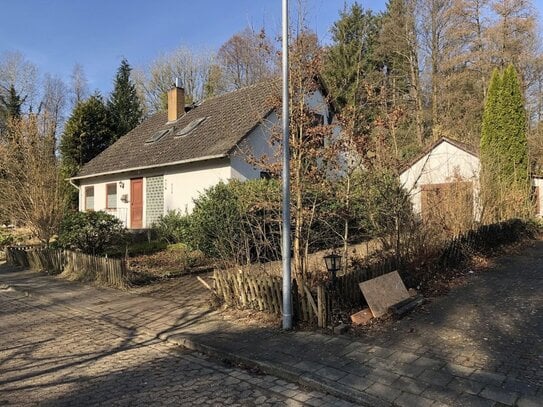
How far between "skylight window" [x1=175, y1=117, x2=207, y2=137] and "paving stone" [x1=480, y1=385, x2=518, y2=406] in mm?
16925

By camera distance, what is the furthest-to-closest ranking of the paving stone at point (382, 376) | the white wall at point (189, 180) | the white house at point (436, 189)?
1. the white wall at point (189, 180)
2. the white house at point (436, 189)
3. the paving stone at point (382, 376)

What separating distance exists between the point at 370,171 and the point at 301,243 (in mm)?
1903

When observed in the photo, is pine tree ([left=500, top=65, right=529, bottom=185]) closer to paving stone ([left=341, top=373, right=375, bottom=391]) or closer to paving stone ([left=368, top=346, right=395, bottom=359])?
paving stone ([left=368, top=346, right=395, bottom=359])

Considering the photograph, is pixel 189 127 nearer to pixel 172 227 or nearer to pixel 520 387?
pixel 172 227

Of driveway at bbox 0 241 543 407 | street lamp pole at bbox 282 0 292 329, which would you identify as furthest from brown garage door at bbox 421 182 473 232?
street lamp pole at bbox 282 0 292 329

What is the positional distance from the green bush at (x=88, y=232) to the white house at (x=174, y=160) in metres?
3.71

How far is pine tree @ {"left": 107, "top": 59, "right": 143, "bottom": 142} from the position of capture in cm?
3659

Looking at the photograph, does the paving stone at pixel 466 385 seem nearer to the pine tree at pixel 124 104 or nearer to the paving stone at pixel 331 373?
the paving stone at pixel 331 373

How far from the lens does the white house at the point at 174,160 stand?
51.7 feet

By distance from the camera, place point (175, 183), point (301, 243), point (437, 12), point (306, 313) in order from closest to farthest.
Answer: point (306, 313) → point (301, 243) → point (175, 183) → point (437, 12)

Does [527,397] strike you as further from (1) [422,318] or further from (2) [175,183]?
(2) [175,183]

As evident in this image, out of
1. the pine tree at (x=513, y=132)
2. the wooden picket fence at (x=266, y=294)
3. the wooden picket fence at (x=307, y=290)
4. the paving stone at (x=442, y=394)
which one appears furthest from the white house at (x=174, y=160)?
the pine tree at (x=513, y=132)

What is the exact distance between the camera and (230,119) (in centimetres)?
1802

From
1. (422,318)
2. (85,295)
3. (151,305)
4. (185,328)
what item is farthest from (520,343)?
(85,295)
